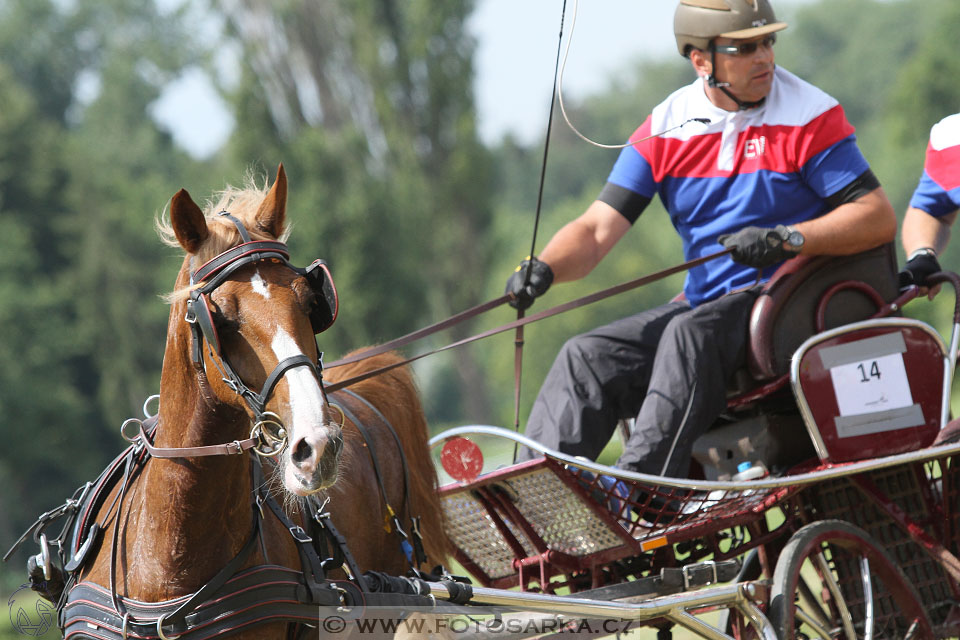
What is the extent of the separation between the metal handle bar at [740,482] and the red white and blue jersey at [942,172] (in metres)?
1.16

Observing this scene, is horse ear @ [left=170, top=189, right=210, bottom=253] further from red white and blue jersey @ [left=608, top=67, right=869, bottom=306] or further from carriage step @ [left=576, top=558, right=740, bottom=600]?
red white and blue jersey @ [left=608, top=67, right=869, bottom=306]

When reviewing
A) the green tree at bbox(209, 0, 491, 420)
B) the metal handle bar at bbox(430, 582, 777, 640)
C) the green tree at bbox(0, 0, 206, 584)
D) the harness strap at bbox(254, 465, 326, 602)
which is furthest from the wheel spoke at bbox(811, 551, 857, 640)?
the green tree at bbox(209, 0, 491, 420)

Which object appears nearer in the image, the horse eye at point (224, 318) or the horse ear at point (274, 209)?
the horse eye at point (224, 318)

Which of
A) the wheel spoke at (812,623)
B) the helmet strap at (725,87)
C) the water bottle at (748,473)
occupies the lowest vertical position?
the wheel spoke at (812,623)

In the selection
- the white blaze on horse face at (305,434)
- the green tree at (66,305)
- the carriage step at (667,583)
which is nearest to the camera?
the white blaze on horse face at (305,434)

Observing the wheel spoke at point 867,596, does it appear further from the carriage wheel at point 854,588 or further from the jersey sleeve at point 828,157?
the jersey sleeve at point 828,157

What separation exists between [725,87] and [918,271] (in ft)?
3.38

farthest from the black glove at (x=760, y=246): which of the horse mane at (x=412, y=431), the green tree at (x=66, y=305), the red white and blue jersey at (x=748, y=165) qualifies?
the green tree at (x=66, y=305)

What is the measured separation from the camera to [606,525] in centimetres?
360

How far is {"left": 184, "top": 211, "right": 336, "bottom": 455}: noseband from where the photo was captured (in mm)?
2350

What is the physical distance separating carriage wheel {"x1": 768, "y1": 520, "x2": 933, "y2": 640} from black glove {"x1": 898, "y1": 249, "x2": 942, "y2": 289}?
1.02m

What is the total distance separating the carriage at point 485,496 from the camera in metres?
2.49

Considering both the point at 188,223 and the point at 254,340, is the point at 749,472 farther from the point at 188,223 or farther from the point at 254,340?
the point at 188,223

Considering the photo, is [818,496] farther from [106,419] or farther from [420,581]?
[106,419]
